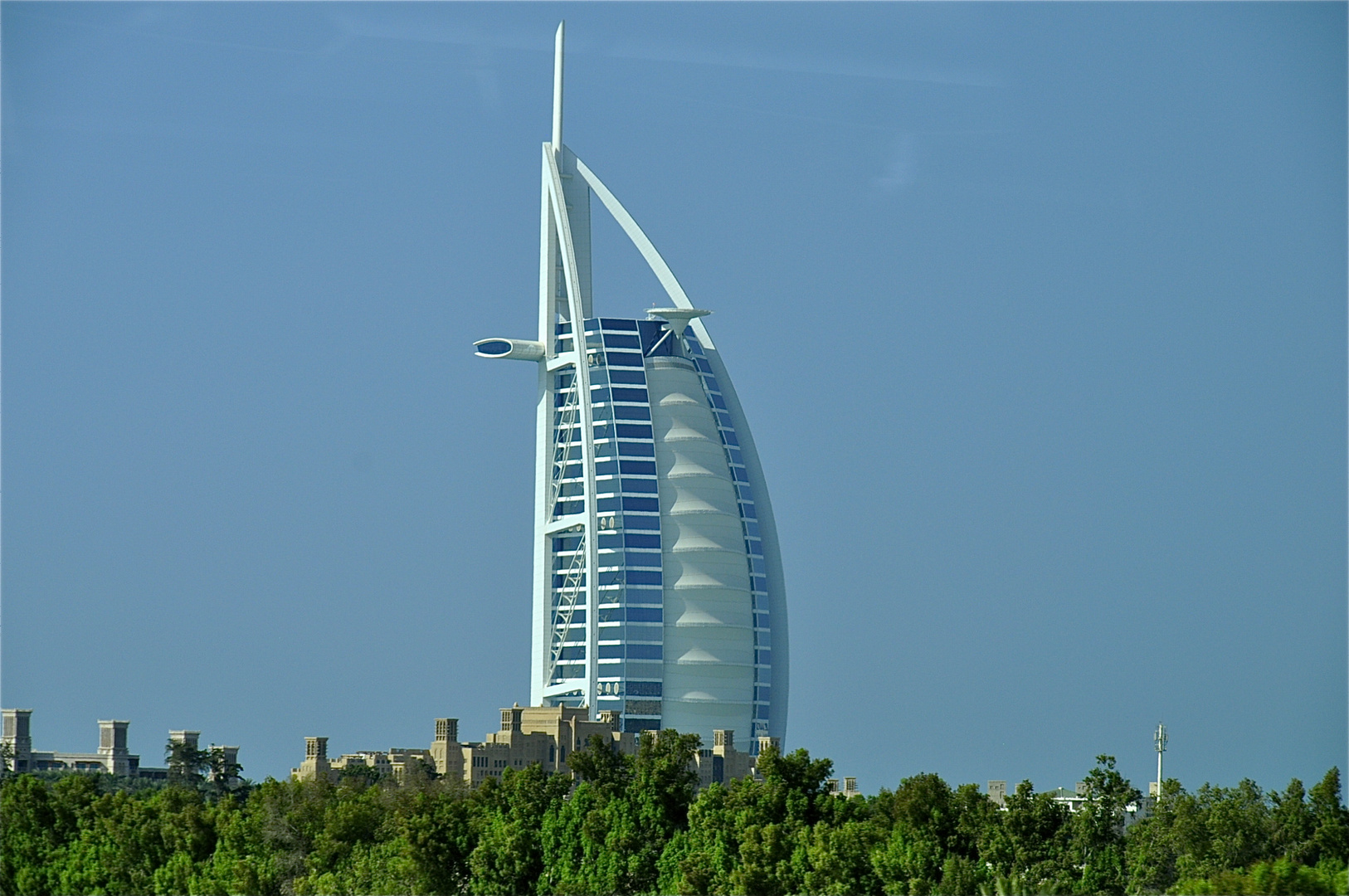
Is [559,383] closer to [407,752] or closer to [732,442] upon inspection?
[732,442]

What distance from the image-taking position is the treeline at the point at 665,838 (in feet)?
227

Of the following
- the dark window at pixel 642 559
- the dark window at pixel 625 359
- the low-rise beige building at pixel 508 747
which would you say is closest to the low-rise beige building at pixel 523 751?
the low-rise beige building at pixel 508 747

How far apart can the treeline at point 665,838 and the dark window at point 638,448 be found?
60717mm

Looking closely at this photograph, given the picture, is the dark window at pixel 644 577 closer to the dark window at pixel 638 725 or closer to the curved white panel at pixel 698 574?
the curved white panel at pixel 698 574

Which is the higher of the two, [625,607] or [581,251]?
[581,251]

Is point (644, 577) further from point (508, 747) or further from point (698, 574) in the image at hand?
point (508, 747)

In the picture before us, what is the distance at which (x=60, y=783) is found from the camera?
98438 mm

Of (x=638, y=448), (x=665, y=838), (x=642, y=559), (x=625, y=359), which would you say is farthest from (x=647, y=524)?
(x=665, y=838)

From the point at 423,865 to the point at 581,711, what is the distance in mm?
66484

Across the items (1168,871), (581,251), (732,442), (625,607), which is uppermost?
(581,251)

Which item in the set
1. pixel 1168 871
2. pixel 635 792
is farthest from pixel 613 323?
pixel 1168 871

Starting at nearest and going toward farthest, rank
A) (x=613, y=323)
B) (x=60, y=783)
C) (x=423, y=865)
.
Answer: (x=423, y=865), (x=60, y=783), (x=613, y=323)

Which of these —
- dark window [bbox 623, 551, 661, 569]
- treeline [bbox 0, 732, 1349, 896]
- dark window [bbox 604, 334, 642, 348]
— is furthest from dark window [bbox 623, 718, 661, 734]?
treeline [bbox 0, 732, 1349, 896]

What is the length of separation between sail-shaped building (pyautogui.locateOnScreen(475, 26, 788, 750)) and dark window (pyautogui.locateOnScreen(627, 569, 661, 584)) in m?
0.13
